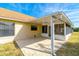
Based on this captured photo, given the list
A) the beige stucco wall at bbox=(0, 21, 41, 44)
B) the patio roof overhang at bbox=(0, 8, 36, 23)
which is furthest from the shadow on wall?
the patio roof overhang at bbox=(0, 8, 36, 23)

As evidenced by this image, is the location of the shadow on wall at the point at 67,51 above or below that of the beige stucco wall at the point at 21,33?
below

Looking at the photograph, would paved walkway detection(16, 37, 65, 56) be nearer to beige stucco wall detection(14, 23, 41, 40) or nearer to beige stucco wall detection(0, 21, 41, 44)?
beige stucco wall detection(0, 21, 41, 44)

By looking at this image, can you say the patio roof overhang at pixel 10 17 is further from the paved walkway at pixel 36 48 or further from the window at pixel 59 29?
the window at pixel 59 29

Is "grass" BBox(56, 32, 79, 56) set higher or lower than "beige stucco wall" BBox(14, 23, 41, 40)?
lower

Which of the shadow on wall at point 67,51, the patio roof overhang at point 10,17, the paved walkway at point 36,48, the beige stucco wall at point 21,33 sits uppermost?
the patio roof overhang at point 10,17

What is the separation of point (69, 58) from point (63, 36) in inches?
244

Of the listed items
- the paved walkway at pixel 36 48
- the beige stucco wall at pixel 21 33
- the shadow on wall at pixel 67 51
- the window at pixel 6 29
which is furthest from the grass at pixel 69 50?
the window at pixel 6 29

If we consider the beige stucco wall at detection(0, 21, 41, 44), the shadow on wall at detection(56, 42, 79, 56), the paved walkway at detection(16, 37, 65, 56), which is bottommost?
the shadow on wall at detection(56, 42, 79, 56)

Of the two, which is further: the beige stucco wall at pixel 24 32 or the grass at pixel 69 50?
the beige stucco wall at pixel 24 32

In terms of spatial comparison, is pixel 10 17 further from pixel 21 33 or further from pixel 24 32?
pixel 24 32

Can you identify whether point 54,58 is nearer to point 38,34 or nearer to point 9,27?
point 9,27

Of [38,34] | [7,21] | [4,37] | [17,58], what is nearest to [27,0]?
[7,21]

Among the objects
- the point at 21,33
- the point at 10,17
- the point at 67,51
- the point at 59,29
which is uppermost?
the point at 10,17

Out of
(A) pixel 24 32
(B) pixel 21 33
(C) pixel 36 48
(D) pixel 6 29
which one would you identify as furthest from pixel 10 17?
(C) pixel 36 48
